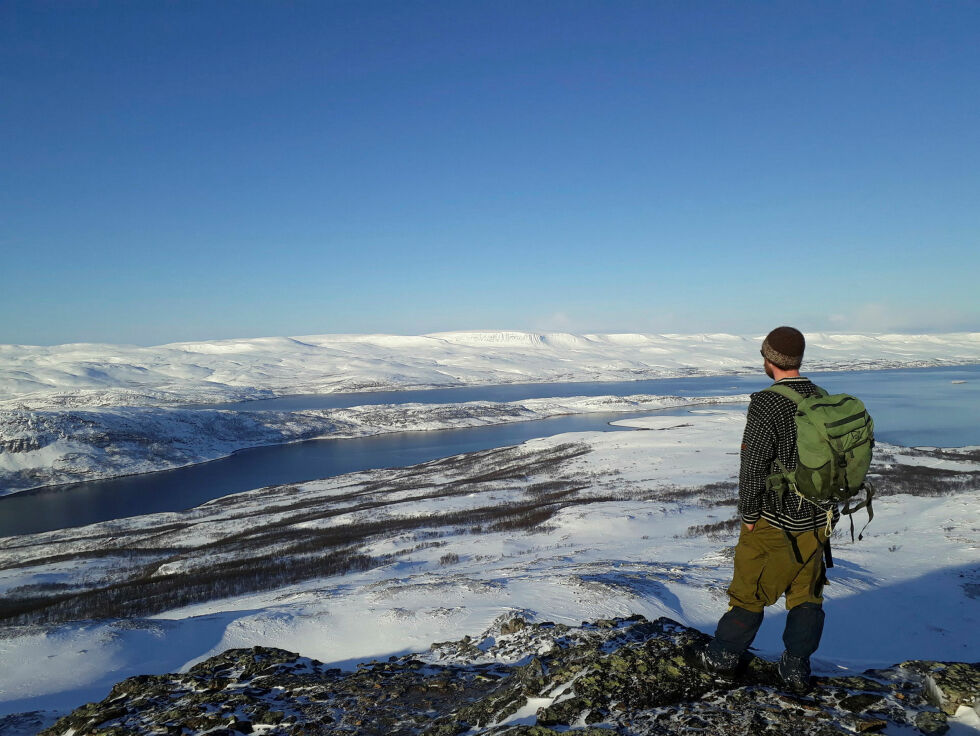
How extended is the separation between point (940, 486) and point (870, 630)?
26851 mm

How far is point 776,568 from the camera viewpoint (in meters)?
3.42

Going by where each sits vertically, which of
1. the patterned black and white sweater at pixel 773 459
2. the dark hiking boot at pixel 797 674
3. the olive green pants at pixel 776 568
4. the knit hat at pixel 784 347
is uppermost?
the knit hat at pixel 784 347

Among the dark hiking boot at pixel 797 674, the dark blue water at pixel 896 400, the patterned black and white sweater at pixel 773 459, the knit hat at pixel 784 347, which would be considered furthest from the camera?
the dark blue water at pixel 896 400

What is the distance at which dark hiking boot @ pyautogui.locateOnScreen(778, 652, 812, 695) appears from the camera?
3572 mm

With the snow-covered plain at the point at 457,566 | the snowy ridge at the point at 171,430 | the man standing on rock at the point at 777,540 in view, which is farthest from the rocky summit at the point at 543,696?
the snowy ridge at the point at 171,430

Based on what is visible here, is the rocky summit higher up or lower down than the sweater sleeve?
lower down

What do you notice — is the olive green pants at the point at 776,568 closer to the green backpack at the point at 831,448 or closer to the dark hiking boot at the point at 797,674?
the green backpack at the point at 831,448

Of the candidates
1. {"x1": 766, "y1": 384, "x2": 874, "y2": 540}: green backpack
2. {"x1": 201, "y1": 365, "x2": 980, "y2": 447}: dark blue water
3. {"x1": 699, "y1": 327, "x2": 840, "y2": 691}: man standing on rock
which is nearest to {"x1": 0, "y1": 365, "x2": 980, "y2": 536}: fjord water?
{"x1": 201, "y1": 365, "x2": 980, "y2": 447}: dark blue water

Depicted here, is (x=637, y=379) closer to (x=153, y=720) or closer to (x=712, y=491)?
(x=712, y=491)

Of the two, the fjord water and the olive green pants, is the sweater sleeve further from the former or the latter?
the fjord water

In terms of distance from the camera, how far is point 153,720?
4.27 meters

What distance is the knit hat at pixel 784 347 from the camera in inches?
136

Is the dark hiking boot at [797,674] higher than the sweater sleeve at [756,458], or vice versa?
the sweater sleeve at [756,458]

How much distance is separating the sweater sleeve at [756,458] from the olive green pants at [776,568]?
188 mm
